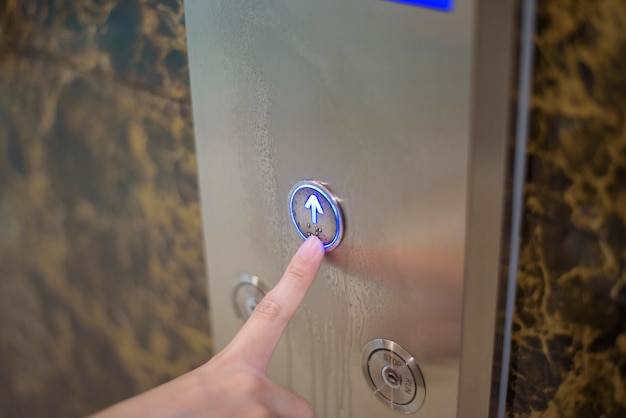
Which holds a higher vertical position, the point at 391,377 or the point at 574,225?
the point at 574,225

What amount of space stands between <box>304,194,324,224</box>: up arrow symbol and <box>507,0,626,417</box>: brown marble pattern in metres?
0.12

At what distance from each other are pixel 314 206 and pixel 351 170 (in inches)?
1.7

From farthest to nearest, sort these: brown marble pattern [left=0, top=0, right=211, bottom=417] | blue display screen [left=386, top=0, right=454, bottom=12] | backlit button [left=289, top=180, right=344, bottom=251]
→ brown marble pattern [left=0, top=0, right=211, bottom=417] < backlit button [left=289, top=180, right=344, bottom=251] < blue display screen [left=386, top=0, right=454, bottom=12]

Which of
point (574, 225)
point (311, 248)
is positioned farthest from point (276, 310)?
point (574, 225)

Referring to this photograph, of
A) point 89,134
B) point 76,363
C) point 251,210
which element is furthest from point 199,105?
point 76,363

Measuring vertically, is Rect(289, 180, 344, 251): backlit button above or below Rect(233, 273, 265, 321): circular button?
above

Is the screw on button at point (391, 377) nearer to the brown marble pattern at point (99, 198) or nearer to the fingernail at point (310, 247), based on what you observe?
the fingernail at point (310, 247)

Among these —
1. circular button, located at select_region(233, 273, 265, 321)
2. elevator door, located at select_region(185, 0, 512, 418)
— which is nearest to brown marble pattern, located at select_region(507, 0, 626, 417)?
elevator door, located at select_region(185, 0, 512, 418)

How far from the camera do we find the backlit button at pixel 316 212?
1.34ft

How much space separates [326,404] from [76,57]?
350 millimetres

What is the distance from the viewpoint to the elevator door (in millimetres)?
338

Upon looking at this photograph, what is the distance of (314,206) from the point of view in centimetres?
42

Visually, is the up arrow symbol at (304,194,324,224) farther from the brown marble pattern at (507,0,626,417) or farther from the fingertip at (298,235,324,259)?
the brown marble pattern at (507,0,626,417)

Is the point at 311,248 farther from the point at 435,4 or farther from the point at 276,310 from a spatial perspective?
the point at 435,4
